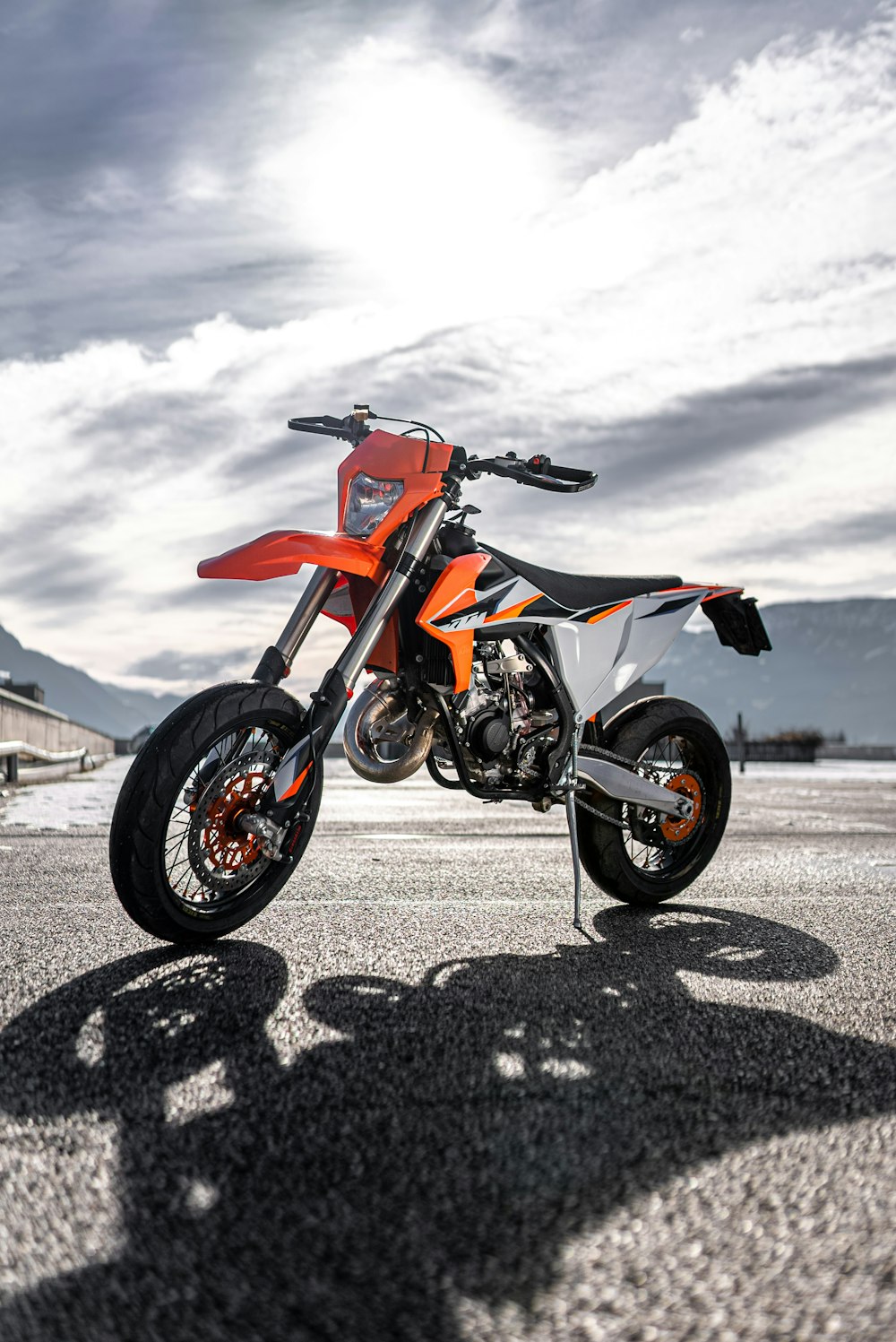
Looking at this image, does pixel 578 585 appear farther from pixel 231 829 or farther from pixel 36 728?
pixel 36 728

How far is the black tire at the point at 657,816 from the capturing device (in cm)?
396

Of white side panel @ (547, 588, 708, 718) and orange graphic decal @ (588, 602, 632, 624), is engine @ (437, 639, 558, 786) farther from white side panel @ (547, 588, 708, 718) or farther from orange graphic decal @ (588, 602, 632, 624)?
orange graphic decal @ (588, 602, 632, 624)

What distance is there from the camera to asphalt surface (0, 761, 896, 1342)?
1.21 m

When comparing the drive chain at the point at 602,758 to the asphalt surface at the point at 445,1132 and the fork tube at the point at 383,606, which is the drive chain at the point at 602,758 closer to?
the asphalt surface at the point at 445,1132

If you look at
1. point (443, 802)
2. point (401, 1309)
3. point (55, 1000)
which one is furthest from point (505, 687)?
point (443, 802)

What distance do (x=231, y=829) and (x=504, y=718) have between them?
1107 millimetres

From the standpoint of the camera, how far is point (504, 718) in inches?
143

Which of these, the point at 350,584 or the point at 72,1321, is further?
the point at 350,584

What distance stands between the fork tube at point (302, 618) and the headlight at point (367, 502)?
18 centimetres

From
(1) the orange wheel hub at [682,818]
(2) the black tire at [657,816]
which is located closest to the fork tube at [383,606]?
(2) the black tire at [657,816]

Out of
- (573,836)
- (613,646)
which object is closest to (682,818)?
(573,836)

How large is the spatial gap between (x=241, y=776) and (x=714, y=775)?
7.17 feet

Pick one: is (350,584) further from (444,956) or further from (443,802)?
(443,802)

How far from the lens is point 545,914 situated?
3758mm
